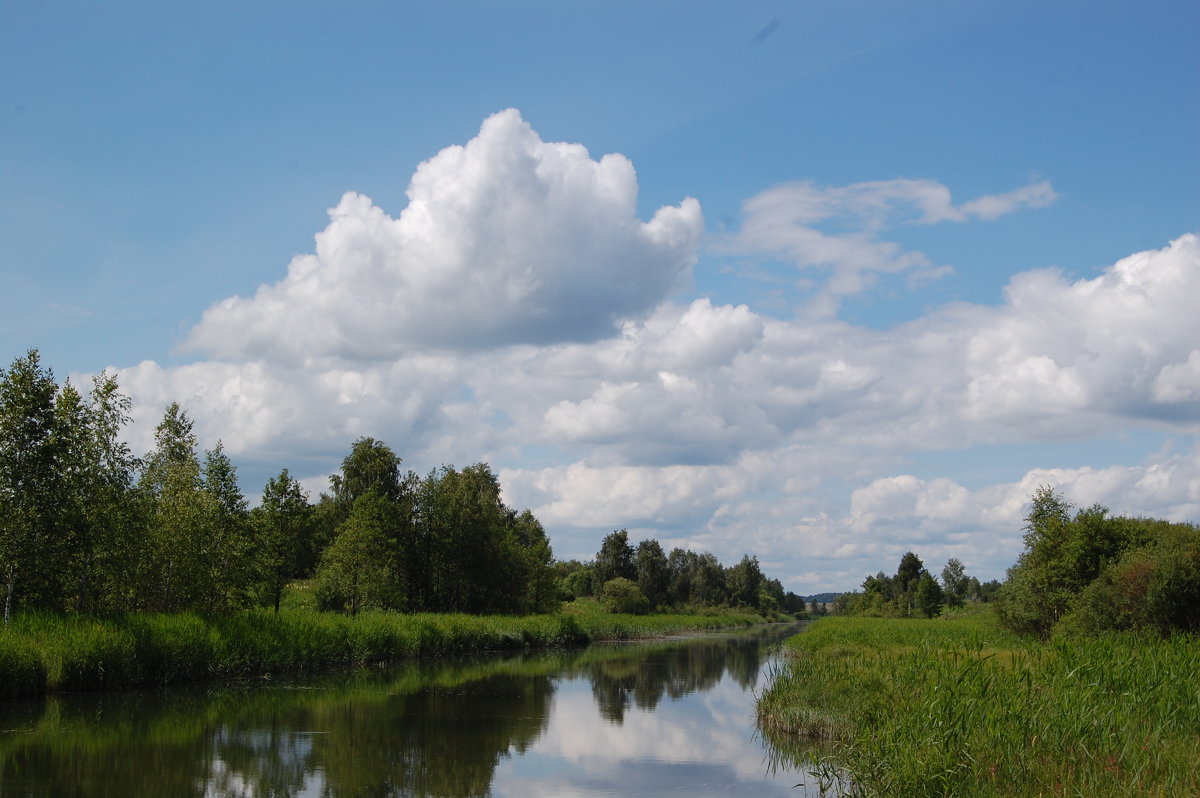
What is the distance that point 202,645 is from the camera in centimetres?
2705

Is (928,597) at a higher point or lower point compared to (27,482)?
lower

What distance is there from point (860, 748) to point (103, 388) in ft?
80.7

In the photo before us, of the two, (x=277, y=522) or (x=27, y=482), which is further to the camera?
(x=277, y=522)

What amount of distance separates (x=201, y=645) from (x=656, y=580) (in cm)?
8534

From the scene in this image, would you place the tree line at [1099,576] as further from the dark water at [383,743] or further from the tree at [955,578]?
the tree at [955,578]

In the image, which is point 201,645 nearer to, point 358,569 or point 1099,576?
point 358,569

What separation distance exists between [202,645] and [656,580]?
85.3 metres

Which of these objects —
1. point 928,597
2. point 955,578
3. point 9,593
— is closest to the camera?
point 9,593

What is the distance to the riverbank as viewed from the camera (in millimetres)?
21672

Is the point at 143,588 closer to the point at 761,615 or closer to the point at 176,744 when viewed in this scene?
the point at 176,744

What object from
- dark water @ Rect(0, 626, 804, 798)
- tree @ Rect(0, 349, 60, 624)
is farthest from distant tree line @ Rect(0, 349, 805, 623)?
dark water @ Rect(0, 626, 804, 798)

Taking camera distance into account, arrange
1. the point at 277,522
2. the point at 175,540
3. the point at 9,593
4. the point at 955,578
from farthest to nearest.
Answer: the point at 955,578, the point at 277,522, the point at 175,540, the point at 9,593

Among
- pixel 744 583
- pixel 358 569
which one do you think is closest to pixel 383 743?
pixel 358 569

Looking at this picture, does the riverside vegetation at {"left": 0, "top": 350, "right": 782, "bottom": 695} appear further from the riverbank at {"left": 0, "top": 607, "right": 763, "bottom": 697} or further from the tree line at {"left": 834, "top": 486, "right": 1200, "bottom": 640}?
the tree line at {"left": 834, "top": 486, "right": 1200, "bottom": 640}
